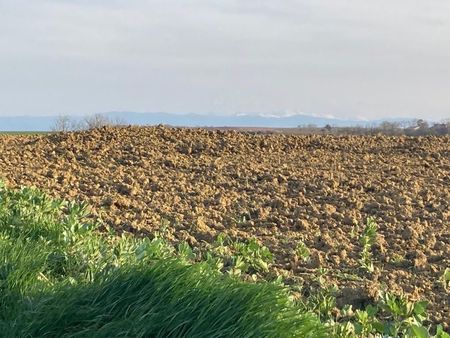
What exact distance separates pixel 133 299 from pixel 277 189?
5501 mm

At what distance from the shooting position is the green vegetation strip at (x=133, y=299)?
370cm

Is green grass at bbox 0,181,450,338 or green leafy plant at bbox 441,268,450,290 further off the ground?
green grass at bbox 0,181,450,338

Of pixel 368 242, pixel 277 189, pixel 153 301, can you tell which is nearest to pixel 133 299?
pixel 153 301

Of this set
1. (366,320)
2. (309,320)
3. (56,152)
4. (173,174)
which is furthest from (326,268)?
(56,152)

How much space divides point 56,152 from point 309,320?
9484 mm

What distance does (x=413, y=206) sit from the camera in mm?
8727

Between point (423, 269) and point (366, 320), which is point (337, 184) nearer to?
point (423, 269)

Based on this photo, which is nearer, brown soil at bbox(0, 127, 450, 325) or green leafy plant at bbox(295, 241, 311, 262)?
green leafy plant at bbox(295, 241, 311, 262)

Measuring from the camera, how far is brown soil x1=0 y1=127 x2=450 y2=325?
20.5ft

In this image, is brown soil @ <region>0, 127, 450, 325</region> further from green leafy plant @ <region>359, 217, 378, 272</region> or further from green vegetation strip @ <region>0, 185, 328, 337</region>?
green vegetation strip @ <region>0, 185, 328, 337</region>

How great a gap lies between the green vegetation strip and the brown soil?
1.45 m

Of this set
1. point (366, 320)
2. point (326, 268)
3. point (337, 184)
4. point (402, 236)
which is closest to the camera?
point (366, 320)

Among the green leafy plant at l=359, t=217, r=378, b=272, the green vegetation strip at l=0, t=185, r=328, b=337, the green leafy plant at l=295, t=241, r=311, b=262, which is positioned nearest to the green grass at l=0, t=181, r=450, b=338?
the green vegetation strip at l=0, t=185, r=328, b=337

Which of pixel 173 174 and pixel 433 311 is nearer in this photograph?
pixel 433 311
